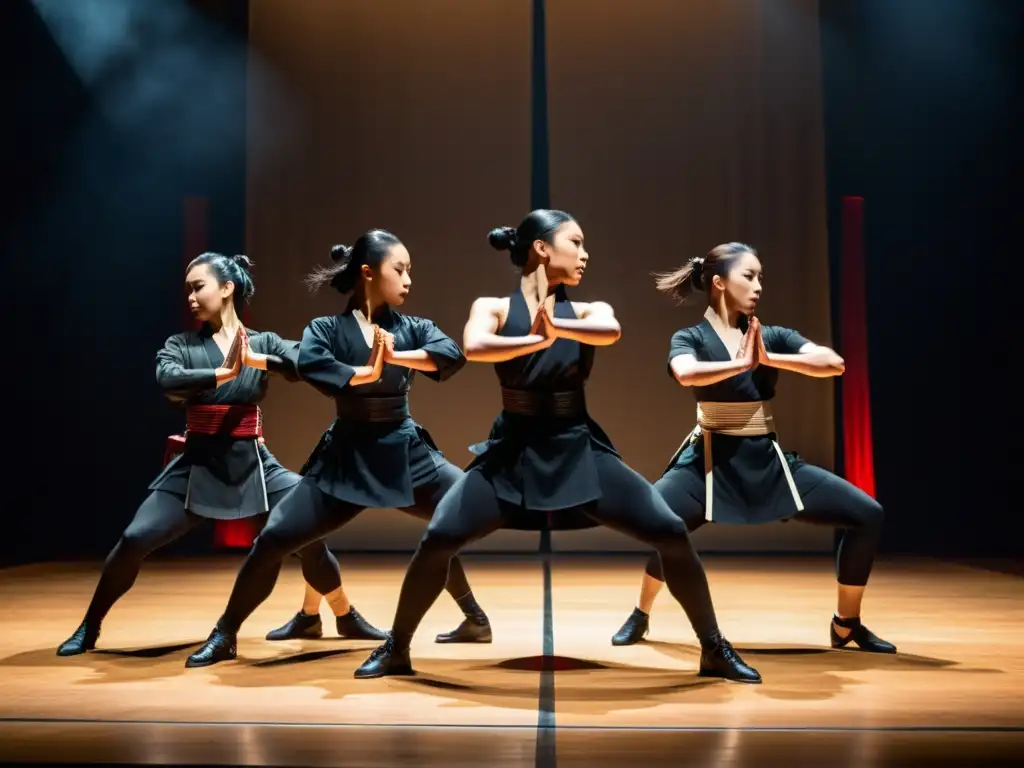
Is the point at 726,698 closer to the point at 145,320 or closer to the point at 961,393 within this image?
the point at 961,393

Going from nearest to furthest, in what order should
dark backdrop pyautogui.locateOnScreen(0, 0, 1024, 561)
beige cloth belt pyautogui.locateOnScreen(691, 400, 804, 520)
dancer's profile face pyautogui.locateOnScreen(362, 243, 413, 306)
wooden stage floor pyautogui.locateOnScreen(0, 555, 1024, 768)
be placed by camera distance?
wooden stage floor pyautogui.locateOnScreen(0, 555, 1024, 768), dancer's profile face pyautogui.locateOnScreen(362, 243, 413, 306), beige cloth belt pyautogui.locateOnScreen(691, 400, 804, 520), dark backdrop pyautogui.locateOnScreen(0, 0, 1024, 561)

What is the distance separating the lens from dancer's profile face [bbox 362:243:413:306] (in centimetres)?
308

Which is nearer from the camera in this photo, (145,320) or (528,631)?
(528,631)

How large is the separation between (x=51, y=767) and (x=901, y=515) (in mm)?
4732

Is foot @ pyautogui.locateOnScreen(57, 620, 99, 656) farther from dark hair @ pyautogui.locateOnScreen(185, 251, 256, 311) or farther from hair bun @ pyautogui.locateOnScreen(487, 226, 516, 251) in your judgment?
hair bun @ pyautogui.locateOnScreen(487, 226, 516, 251)

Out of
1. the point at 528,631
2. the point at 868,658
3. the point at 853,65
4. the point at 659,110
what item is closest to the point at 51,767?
the point at 528,631

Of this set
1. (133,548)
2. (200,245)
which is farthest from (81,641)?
(200,245)

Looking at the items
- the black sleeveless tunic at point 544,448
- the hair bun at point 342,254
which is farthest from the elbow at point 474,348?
the hair bun at point 342,254

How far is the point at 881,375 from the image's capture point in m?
5.89

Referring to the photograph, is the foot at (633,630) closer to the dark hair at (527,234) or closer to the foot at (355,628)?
the foot at (355,628)

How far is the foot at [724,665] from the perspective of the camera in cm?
278

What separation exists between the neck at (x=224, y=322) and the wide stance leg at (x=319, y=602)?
667mm

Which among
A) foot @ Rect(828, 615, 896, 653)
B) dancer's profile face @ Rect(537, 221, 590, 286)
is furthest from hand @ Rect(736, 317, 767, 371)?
foot @ Rect(828, 615, 896, 653)

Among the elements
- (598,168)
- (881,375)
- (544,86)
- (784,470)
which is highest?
(544,86)
